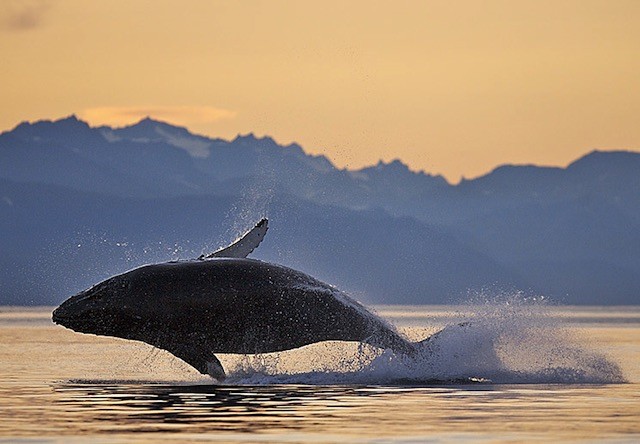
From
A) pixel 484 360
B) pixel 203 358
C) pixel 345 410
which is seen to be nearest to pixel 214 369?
pixel 203 358

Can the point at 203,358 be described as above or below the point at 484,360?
above

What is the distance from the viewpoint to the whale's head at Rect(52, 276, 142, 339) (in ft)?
121

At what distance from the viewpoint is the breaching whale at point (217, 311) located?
36906 mm

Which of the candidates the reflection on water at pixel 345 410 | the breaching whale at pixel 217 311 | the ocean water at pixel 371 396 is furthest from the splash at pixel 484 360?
the reflection on water at pixel 345 410

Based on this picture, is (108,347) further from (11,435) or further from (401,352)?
(11,435)

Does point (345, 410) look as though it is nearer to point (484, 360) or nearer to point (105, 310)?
point (105, 310)

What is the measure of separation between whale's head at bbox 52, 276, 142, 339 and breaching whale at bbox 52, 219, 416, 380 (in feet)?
0.07

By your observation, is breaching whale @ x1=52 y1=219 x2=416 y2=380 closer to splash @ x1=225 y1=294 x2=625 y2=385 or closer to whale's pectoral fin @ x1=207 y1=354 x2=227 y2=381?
whale's pectoral fin @ x1=207 y1=354 x2=227 y2=381

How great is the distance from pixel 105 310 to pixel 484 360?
29.3ft

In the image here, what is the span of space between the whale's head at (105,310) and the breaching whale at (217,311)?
0.02 m

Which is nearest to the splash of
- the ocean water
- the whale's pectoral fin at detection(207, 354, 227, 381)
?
the ocean water

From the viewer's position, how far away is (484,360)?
39.7 m

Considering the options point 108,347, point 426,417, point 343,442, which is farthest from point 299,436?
point 108,347

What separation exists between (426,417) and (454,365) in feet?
28.9
